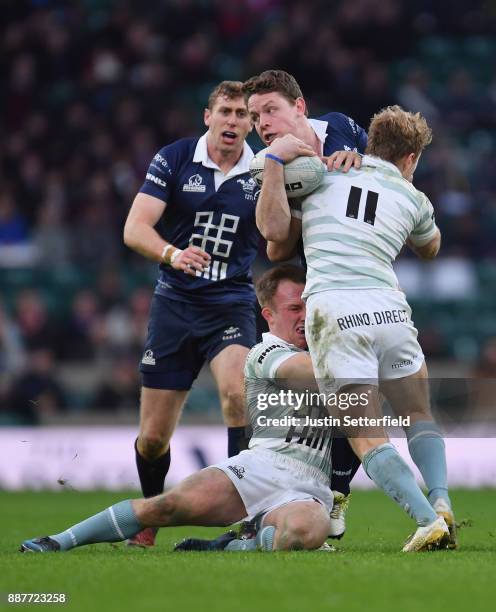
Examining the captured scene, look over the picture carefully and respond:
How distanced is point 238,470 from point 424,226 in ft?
4.79

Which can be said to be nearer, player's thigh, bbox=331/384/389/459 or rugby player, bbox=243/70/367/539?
player's thigh, bbox=331/384/389/459

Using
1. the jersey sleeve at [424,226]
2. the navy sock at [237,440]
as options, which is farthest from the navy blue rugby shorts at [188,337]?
the jersey sleeve at [424,226]

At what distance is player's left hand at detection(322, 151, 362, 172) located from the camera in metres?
5.94

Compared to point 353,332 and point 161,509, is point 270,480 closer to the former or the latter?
point 161,509

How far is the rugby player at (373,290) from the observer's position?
565cm

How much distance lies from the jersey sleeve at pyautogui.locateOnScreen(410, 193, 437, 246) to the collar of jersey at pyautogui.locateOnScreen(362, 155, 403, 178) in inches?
7.0

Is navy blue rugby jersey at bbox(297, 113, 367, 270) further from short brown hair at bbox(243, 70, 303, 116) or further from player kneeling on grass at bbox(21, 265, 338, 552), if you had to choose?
player kneeling on grass at bbox(21, 265, 338, 552)

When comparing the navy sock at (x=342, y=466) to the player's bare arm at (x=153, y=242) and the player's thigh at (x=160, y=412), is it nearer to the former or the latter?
the player's bare arm at (x=153, y=242)

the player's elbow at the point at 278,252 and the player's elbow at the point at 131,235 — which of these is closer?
the player's elbow at the point at 278,252

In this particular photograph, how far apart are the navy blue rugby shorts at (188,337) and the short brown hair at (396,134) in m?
1.74

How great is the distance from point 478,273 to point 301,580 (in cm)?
1123

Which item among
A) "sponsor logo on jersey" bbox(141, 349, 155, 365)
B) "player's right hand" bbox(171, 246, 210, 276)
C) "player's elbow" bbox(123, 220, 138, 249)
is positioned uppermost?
"player's elbow" bbox(123, 220, 138, 249)

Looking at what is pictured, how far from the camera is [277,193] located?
229 inches

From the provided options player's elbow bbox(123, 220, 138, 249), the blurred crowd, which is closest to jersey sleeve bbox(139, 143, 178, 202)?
player's elbow bbox(123, 220, 138, 249)
